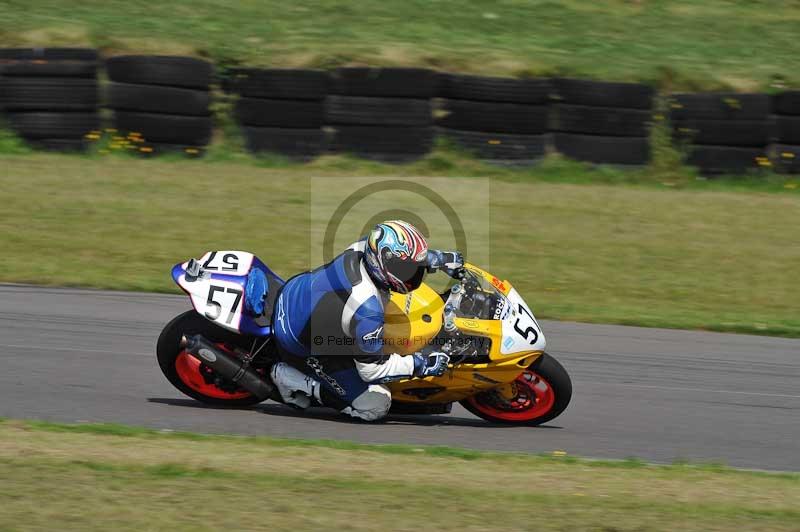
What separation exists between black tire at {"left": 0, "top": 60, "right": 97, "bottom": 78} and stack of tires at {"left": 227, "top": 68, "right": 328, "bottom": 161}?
197 cm

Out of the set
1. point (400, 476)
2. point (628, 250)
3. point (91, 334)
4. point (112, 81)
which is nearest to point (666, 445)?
point (400, 476)

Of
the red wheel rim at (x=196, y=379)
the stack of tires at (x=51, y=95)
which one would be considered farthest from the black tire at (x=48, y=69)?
the red wheel rim at (x=196, y=379)

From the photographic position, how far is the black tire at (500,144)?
1468 centimetres

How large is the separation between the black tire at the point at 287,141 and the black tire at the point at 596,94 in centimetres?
342

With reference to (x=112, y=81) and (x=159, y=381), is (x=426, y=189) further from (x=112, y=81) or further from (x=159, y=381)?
(x=159, y=381)

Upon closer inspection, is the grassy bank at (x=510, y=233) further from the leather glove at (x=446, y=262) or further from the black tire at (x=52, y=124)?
the leather glove at (x=446, y=262)

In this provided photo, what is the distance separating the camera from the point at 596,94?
14.5m

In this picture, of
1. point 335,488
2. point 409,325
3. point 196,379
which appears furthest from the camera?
point 196,379

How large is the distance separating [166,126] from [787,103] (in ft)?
28.6

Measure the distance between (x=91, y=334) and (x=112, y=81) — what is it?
6566mm

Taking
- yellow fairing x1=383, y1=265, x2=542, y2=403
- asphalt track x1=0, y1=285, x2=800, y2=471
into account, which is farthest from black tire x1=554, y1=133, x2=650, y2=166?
yellow fairing x1=383, y1=265, x2=542, y2=403

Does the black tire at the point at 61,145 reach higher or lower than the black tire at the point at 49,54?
lower

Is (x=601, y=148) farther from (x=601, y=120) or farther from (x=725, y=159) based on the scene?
(x=725, y=159)

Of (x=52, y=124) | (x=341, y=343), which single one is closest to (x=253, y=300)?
(x=341, y=343)
